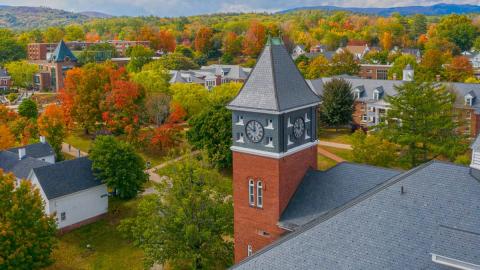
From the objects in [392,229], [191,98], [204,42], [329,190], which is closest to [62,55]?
[204,42]

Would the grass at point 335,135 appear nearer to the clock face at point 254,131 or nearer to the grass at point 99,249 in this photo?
the grass at point 99,249

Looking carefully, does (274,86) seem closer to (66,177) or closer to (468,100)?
(66,177)

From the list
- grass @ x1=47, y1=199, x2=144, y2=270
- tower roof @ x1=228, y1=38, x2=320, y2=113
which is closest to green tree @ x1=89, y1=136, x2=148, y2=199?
grass @ x1=47, y1=199, x2=144, y2=270

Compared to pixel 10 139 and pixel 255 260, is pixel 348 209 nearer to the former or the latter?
pixel 255 260

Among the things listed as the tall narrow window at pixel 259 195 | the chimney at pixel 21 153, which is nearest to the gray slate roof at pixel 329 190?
the tall narrow window at pixel 259 195

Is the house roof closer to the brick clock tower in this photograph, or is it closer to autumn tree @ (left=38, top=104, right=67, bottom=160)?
autumn tree @ (left=38, top=104, right=67, bottom=160)

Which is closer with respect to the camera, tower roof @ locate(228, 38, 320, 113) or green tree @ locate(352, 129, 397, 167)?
tower roof @ locate(228, 38, 320, 113)

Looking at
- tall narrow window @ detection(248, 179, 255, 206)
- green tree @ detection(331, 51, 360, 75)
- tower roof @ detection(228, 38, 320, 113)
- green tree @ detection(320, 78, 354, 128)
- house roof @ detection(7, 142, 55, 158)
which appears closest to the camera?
tower roof @ detection(228, 38, 320, 113)
